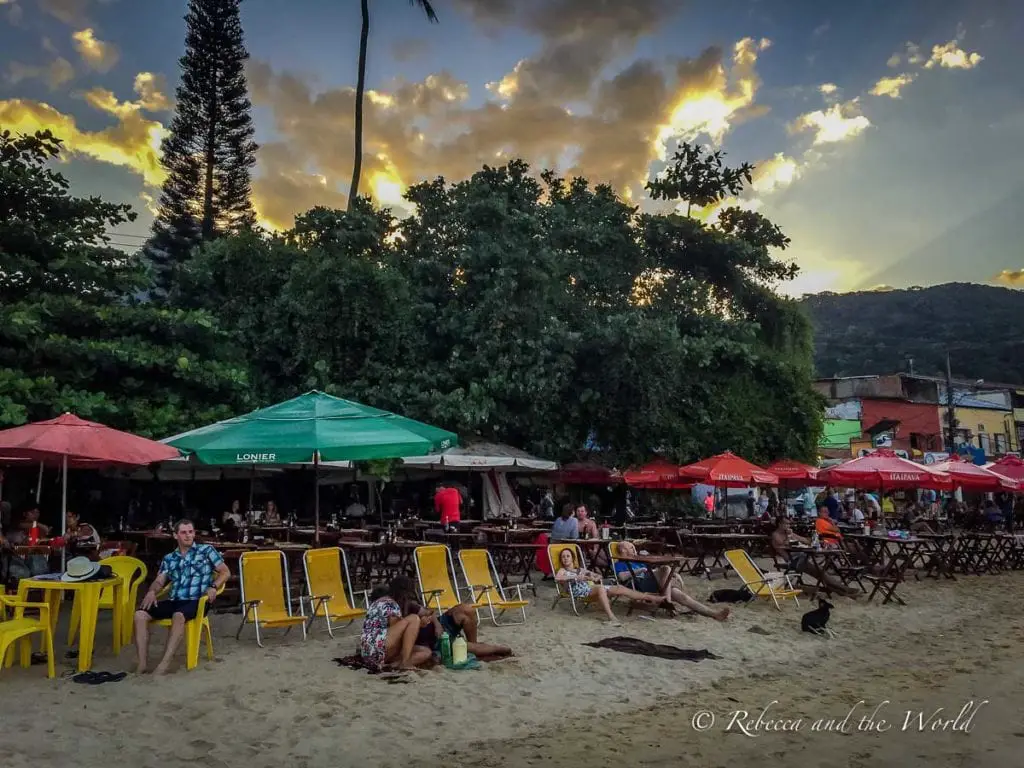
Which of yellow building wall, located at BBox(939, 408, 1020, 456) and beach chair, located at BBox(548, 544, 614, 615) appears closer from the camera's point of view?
beach chair, located at BBox(548, 544, 614, 615)

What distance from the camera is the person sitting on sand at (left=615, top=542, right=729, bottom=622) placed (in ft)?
26.5

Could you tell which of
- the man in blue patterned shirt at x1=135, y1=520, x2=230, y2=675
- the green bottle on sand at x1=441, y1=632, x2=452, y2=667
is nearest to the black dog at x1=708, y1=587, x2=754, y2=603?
the green bottle on sand at x1=441, y1=632, x2=452, y2=667

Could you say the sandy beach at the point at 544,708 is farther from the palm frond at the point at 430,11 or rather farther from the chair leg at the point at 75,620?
the palm frond at the point at 430,11

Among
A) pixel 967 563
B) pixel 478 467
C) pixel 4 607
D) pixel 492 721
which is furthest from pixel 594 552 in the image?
pixel 967 563

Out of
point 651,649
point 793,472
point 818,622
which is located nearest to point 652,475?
point 793,472

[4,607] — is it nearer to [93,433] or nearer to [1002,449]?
[93,433]

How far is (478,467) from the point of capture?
45.9 feet

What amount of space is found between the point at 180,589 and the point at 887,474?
36.1 feet

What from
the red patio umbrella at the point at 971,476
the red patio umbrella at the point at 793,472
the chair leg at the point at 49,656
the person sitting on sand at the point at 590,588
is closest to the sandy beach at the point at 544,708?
the chair leg at the point at 49,656

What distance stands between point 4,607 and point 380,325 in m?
9.78

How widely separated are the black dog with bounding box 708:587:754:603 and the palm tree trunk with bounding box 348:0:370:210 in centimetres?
1602

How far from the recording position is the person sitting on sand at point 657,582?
26.5 feet

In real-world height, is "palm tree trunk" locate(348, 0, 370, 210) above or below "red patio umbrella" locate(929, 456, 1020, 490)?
above

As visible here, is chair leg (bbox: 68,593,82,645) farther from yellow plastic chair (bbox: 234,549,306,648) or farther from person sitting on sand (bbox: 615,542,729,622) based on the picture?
Result: person sitting on sand (bbox: 615,542,729,622)
